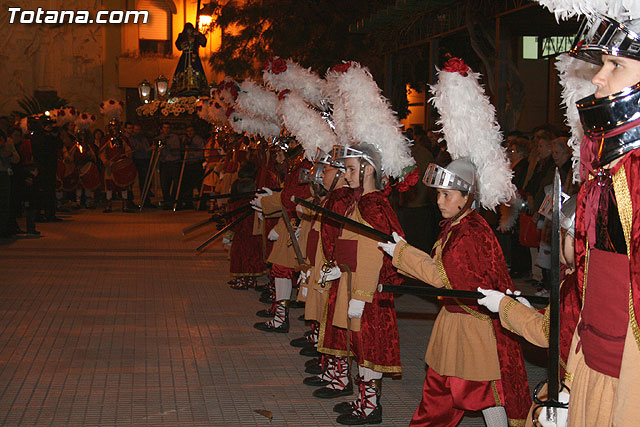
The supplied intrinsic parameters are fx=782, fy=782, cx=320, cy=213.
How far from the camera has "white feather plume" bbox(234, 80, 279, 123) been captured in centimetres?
891

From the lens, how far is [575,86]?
3.26m

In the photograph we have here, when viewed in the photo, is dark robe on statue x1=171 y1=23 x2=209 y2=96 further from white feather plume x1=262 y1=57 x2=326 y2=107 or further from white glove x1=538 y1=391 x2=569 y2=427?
white glove x1=538 y1=391 x2=569 y2=427

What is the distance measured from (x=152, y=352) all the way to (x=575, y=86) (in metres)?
4.67

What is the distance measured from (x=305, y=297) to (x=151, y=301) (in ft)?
9.72

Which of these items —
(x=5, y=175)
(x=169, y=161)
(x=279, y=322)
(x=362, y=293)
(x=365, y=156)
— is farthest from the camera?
(x=169, y=161)

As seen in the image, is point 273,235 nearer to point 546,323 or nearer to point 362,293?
point 362,293

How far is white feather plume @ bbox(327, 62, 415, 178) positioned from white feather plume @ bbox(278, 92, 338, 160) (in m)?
0.99

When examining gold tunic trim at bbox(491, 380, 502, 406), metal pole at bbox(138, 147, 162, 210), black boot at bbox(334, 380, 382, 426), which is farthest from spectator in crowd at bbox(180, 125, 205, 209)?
gold tunic trim at bbox(491, 380, 502, 406)

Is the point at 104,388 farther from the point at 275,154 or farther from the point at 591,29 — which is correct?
the point at 591,29

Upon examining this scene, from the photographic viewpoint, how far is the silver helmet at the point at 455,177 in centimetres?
434

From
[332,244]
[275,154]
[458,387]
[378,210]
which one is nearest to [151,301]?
[275,154]

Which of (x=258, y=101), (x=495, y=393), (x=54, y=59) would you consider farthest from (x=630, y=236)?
(x=54, y=59)

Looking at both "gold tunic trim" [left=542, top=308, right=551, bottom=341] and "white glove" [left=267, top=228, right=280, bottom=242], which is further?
"white glove" [left=267, top=228, right=280, bottom=242]

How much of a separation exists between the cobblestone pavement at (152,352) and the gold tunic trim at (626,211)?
2979mm
